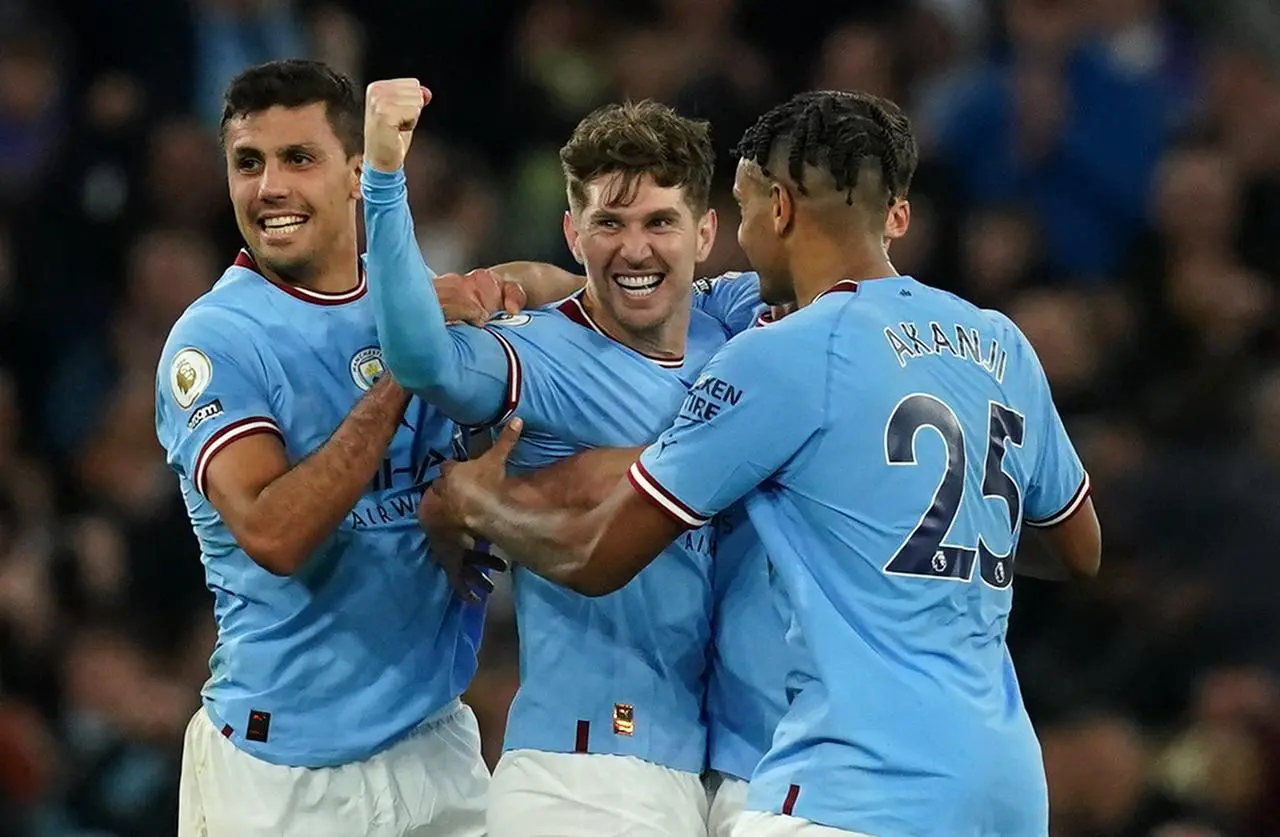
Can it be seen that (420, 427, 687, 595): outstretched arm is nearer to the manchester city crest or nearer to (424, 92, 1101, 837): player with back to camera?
(424, 92, 1101, 837): player with back to camera

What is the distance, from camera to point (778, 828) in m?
3.84

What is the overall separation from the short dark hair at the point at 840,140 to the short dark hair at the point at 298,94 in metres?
1.11

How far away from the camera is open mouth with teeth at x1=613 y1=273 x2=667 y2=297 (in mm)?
4602

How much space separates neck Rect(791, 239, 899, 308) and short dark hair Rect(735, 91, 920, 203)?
105 mm

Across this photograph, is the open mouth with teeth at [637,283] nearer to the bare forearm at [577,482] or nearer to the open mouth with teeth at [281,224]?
the bare forearm at [577,482]

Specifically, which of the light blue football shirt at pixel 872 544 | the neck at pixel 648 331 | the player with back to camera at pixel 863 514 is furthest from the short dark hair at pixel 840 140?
the neck at pixel 648 331

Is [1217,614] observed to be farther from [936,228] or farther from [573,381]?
[573,381]

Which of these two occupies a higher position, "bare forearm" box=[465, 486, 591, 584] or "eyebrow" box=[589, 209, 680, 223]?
"eyebrow" box=[589, 209, 680, 223]

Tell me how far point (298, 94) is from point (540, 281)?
0.76m

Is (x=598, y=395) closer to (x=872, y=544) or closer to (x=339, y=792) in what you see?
(x=872, y=544)

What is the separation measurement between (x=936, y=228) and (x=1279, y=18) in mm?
2107

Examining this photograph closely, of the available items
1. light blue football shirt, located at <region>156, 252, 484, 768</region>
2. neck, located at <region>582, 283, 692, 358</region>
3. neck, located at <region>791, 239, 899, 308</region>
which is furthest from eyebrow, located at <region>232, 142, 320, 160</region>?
neck, located at <region>791, 239, 899, 308</region>

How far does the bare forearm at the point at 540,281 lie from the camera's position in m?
4.96

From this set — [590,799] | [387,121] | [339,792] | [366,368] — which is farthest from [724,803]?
[387,121]
